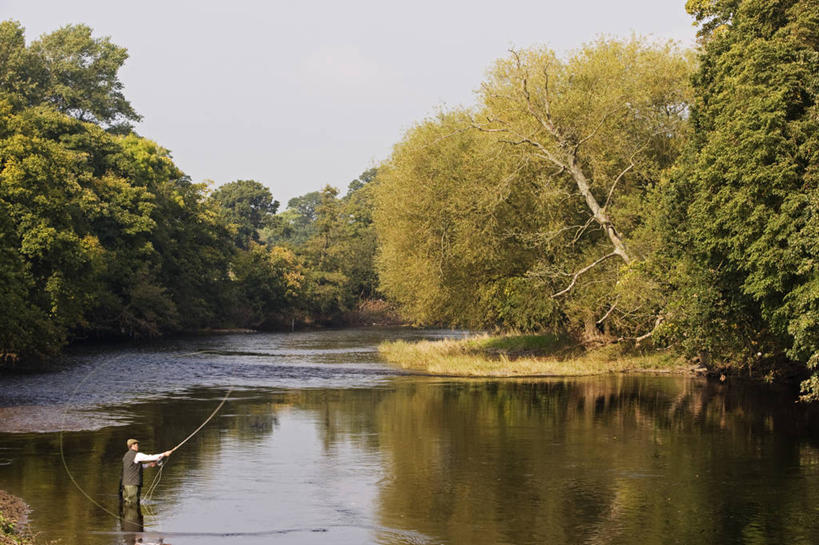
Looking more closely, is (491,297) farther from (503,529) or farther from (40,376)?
(503,529)

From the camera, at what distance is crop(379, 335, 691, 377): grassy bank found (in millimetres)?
50094

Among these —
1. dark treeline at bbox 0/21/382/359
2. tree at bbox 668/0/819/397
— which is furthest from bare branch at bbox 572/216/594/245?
dark treeline at bbox 0/21/382/359

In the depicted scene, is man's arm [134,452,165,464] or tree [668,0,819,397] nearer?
man's arm [134,452,165,464]

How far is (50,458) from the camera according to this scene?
2516 centimetres

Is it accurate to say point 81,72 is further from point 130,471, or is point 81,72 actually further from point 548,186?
point 130,471

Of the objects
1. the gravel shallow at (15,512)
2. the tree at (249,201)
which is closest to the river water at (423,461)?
the gravel shallow at (15,512)

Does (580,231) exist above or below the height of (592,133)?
below

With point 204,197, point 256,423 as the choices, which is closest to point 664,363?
point 256,423

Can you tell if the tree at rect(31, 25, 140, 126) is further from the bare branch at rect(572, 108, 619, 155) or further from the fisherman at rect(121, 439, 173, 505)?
the fisherman at rect(121, 439, 173, 505)

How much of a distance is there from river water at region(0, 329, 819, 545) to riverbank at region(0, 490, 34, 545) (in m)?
0.34

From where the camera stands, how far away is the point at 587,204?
51.8m

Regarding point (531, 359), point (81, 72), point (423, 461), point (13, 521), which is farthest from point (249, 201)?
point (13, 521)

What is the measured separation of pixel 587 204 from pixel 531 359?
9.85 meters

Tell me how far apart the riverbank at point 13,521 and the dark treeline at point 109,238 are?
28494mm
